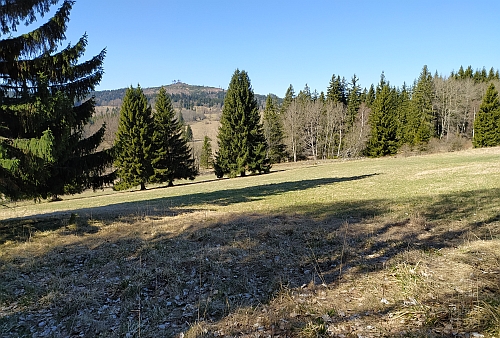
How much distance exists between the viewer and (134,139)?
1294 inches

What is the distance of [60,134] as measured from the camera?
8.72 m

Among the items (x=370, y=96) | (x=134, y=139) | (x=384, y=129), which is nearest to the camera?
(x=134, y=139)

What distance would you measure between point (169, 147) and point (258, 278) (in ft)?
109

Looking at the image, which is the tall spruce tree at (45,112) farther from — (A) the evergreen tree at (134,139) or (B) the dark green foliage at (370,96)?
(B) the dark green foliage at (370,96)

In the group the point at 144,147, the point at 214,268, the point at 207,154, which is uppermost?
the point at 144,147

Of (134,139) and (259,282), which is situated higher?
(134,139)

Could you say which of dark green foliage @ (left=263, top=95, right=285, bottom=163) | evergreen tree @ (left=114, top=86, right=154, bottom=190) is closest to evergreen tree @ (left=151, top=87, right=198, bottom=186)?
evergreen tree @ (left=114, top=86, right=154, bottom=190)

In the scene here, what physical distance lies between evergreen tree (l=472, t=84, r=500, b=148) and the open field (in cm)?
4853

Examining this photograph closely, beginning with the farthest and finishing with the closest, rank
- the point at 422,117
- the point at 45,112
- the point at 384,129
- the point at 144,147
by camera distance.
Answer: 1. the point at 422,117
2. the point at 384,129
3. the point at 144,147
4. the point at 45,112

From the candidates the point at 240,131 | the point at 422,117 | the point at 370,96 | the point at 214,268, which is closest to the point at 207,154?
the point at 240,131

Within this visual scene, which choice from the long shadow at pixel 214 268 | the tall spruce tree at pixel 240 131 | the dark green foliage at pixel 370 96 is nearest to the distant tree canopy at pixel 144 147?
the tall spruce tree at pixel 240 131

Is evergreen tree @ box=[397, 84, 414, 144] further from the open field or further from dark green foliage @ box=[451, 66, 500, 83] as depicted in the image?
the open field

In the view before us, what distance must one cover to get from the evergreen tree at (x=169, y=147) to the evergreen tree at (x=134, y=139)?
1268 millimetres

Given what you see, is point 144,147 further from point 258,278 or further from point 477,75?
point 477,75
